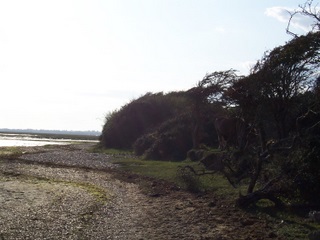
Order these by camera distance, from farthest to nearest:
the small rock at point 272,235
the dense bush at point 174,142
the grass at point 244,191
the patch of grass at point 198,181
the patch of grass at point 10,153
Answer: the patch of grass at point 10,153
the dense bush at point 174,142
the patch of grass at point 198,181
the grass at point 244,191
the small rock at point 272,235

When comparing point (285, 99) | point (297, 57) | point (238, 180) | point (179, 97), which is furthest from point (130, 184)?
point (179, 97)

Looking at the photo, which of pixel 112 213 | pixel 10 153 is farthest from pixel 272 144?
pixel 10 153

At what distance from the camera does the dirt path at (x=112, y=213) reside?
12.9 metres

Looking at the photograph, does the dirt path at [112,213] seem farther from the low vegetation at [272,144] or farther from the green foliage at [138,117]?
the green foliage at [138,117]

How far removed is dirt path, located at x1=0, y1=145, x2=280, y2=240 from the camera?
12.9 metres

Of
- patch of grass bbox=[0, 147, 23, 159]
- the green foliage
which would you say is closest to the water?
the green foliage

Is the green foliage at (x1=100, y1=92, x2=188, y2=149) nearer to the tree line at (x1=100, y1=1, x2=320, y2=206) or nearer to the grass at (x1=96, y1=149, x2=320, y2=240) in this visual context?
the tree line at (x1=100, y1=1, x2=320, y2=206)

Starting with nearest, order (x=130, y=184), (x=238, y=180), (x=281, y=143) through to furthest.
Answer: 1. (x=281, y=143)
2. (x=238, y=180)
3. (x=130, y=184)

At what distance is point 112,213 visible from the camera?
52.9ft

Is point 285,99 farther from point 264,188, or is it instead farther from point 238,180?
point 264,188

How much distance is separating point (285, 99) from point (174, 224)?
29.3ft

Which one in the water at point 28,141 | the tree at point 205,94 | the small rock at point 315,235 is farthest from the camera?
the water at point 28,141

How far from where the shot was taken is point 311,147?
15.4m

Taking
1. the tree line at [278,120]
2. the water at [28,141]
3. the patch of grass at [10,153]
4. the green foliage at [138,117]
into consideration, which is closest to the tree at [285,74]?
the tree line at [278,120]
